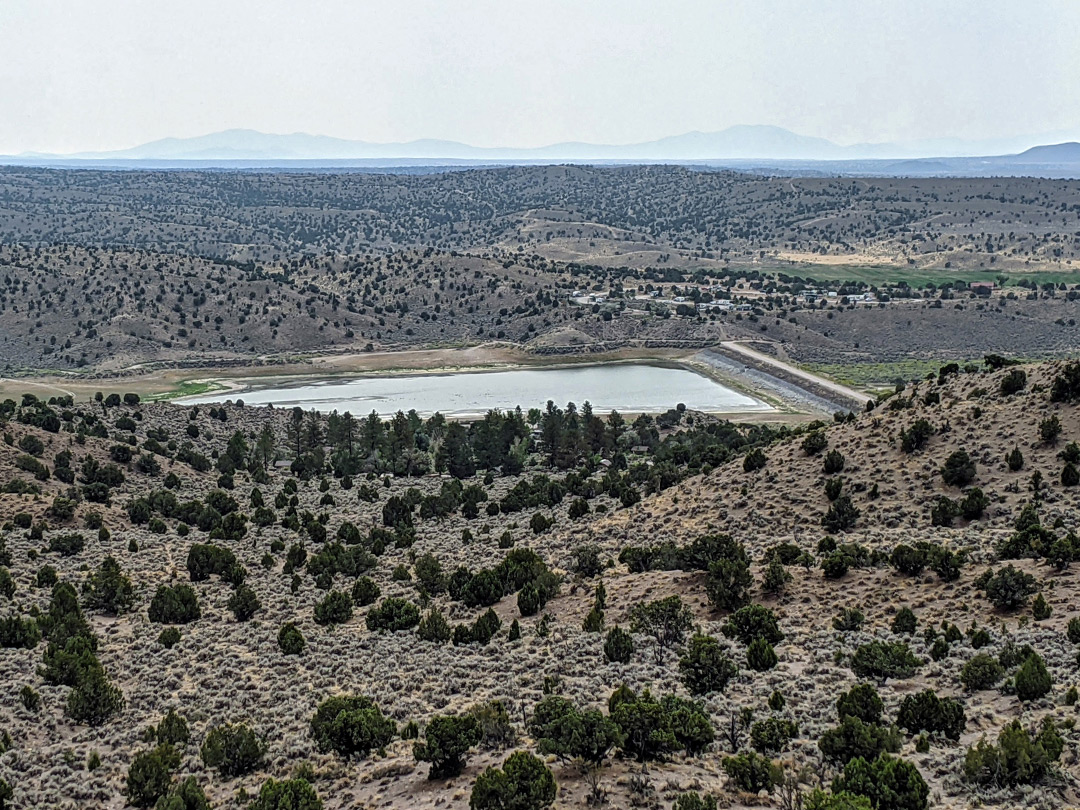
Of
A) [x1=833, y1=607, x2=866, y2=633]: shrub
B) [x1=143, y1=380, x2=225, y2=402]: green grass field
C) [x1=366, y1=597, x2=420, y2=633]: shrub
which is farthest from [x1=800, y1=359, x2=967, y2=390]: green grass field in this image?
[x1=366, y1=597, x2=420, y2=633]: shrub

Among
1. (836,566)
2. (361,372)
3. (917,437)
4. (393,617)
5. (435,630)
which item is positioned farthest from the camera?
(361,372)

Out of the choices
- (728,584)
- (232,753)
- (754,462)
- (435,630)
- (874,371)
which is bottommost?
(874,371)

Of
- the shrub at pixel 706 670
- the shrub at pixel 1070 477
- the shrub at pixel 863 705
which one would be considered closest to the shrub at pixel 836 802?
the shrub at pixel 863 705

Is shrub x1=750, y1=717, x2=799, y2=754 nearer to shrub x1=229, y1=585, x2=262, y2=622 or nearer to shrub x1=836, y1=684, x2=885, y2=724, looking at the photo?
shrub x1=836, y1=684, x2=885, y2=724

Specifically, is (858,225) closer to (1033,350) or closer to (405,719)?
(1033,350)

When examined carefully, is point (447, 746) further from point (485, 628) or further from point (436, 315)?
point (436, 315)

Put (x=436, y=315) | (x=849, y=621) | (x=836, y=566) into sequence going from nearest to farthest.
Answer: (x=849, y=621) < (x=836, y=566) < (x=436, y=315)

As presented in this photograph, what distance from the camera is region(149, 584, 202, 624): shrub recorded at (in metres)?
28.4

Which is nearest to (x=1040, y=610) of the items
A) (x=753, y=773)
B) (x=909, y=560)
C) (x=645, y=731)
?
(x=909, y=560)

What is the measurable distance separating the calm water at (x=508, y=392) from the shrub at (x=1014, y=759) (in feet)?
195

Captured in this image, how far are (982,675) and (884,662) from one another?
1.98 metres

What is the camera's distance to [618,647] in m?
23.0

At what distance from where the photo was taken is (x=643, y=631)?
24.6m

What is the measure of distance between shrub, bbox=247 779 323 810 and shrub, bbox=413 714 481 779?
6.42 ft
